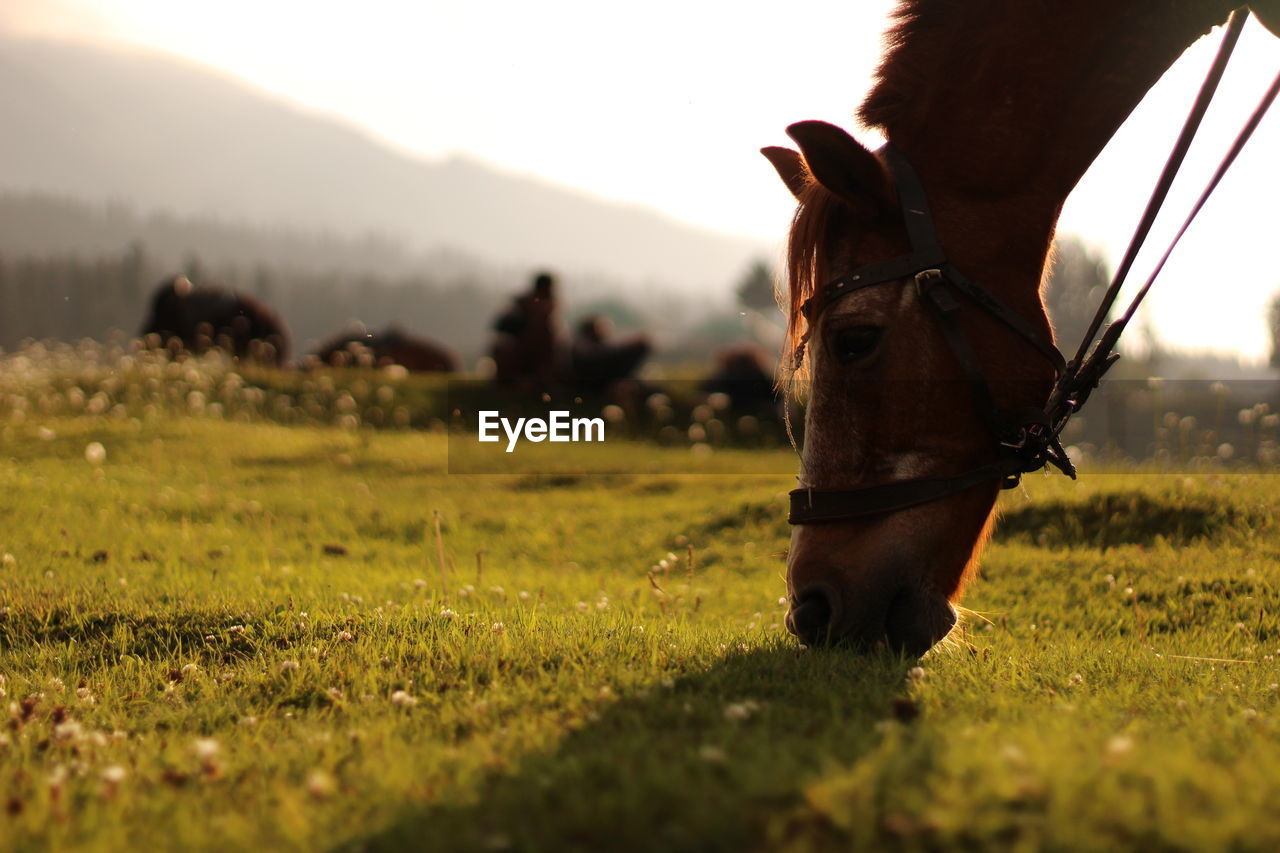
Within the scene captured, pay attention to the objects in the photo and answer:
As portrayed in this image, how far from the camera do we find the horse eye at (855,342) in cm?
398

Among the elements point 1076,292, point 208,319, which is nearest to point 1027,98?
point 208,319

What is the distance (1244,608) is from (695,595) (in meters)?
3.74

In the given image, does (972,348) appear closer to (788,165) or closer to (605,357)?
(788,165)

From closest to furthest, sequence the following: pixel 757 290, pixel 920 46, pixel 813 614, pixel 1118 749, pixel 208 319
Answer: pixel 1118 749 < pixel 813 614 < pixel 920 46 < pixel 208 319 < pixel 757 290

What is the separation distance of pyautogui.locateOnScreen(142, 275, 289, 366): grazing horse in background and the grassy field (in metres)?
22.0

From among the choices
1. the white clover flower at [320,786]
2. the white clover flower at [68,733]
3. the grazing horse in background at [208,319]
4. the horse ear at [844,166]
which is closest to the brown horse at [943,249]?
the horse ear at [844,166]

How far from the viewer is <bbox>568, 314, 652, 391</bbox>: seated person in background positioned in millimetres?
29297

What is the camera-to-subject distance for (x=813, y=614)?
401 centimetres

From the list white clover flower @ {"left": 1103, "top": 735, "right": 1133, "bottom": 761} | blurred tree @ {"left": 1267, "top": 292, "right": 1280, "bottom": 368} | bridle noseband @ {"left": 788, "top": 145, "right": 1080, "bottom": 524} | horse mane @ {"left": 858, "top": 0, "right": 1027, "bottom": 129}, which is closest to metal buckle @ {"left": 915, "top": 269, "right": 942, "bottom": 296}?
bridle noseband @ {"left": 788, "top": 145, "right": 1080, "bottom": 524}

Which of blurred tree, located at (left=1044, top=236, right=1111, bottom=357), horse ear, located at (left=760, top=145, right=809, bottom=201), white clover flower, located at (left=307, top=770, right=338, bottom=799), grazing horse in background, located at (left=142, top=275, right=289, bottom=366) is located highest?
blurred tree, located at (left=1044, top=236, right=1111, bottom=357)

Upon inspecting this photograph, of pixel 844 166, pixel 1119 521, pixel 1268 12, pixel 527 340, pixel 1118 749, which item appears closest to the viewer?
pixel 1118 749

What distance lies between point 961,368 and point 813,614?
4.24ft

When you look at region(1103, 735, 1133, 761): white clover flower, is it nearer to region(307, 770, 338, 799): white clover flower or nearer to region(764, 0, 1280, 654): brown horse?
region(764, 0, 1280, 654): brown horse

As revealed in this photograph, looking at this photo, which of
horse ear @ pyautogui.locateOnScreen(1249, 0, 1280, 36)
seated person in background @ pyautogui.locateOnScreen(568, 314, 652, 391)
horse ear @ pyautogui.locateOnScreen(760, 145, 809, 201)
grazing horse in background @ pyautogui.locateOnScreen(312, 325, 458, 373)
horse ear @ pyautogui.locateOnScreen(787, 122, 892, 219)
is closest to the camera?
horse ear @ pyautogui.locateOnScreen(787, 122, 892, 219)
